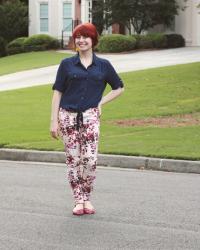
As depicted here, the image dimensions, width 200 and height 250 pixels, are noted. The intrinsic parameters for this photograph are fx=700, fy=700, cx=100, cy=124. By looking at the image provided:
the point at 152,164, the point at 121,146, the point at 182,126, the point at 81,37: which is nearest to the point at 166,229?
the point at 81,37

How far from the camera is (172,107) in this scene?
17859mm

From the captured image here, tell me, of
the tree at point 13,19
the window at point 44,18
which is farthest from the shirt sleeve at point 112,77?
the window at point 44,18

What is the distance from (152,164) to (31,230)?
4452 mm

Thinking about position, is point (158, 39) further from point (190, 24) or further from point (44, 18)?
point (44, 18)

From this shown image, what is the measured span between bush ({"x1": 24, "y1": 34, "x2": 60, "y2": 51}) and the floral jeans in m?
36.1

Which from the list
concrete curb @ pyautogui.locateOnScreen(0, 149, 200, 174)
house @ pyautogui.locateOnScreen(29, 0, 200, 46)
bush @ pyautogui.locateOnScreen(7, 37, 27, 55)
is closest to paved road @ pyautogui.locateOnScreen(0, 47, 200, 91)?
house @ pyautogui.locateOnScreen(29, 0, 200, 46)

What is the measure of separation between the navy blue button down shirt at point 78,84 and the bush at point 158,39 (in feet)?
105

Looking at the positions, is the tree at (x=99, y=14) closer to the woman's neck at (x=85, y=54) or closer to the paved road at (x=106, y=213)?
the paved road at (x=106, y=213)

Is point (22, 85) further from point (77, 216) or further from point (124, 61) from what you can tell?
point (77, 216)

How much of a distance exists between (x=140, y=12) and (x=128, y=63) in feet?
28.8

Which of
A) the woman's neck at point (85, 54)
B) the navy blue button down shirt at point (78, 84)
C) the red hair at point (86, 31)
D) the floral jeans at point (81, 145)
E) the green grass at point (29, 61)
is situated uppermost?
the red hair at point (86, 31)

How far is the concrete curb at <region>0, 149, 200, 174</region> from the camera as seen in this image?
421 inches

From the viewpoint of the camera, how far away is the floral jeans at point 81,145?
23.8 feet

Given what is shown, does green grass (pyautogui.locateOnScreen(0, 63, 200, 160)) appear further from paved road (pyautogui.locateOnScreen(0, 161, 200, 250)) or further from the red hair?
the red hair
